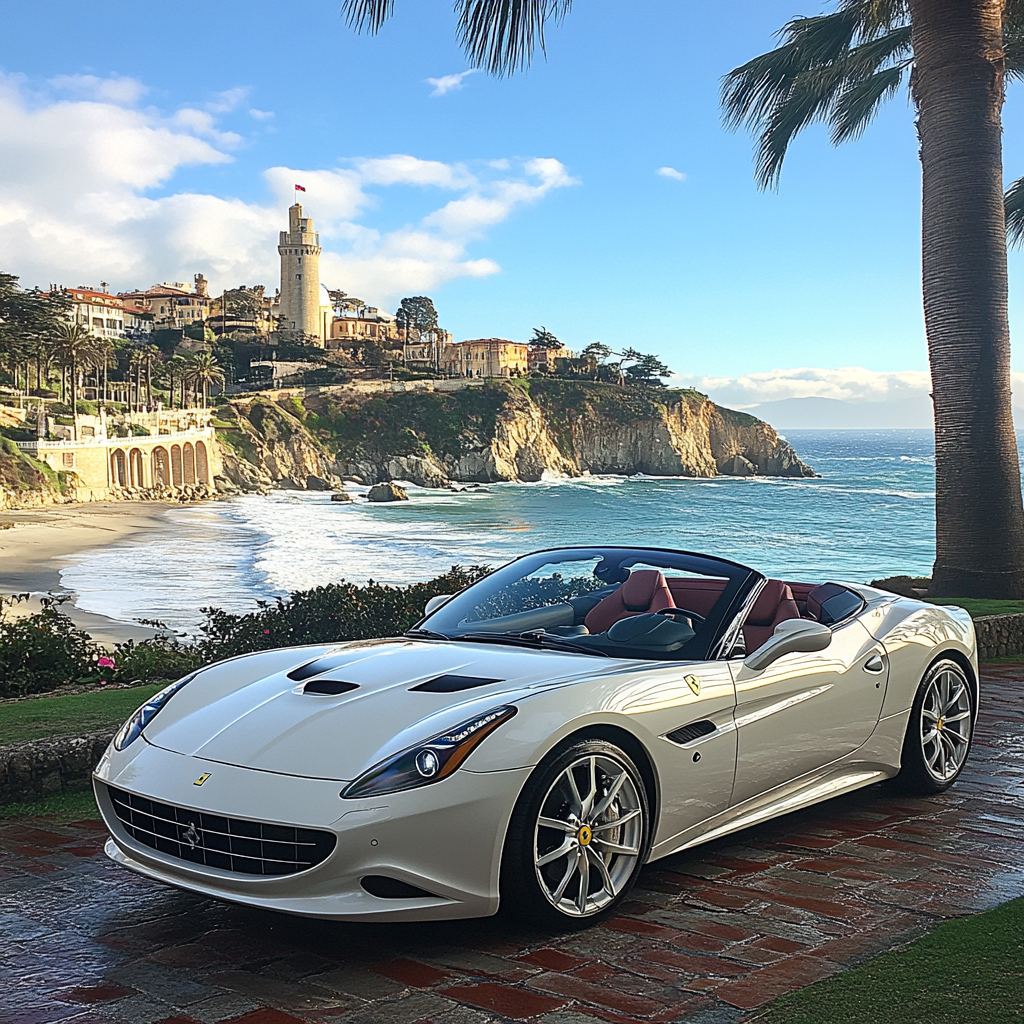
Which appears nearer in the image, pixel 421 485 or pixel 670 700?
pixel 670 700

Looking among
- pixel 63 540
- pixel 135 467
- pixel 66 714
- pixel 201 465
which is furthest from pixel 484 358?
pixel 66 714

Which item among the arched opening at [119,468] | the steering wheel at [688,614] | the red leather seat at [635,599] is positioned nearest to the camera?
the steering wheel at [688,614]

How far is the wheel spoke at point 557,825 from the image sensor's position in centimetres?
358

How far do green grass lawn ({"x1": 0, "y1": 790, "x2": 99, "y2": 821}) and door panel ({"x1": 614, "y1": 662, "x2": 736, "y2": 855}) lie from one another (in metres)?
2.83

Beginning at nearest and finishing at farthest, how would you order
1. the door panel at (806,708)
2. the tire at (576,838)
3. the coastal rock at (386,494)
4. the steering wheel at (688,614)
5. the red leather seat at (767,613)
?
the tire at (576,838)
the door panel at (806,708)
the steering wheel at (688,614)
the red leather seat at (767,613)
the coastal rock at (386,494)

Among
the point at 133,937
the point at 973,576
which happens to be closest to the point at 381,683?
the point at 133,937

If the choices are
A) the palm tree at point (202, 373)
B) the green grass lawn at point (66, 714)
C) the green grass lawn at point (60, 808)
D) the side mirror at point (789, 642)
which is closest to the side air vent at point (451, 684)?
the side mirror at point (789, 642)

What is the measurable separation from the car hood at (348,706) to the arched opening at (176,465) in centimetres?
9067

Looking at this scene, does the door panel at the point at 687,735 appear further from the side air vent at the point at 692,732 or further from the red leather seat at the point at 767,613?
the red leather seat at the point at 767,613

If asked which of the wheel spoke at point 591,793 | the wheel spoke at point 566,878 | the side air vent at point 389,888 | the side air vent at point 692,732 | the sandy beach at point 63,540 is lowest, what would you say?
the sandy beach at point 63,540

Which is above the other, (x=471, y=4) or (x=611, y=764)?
(x=471, y=4)

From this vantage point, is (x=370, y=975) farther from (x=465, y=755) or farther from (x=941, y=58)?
(x=941, y=58)

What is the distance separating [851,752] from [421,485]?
110 m

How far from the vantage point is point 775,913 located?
3869mm
